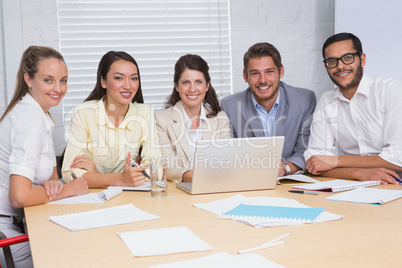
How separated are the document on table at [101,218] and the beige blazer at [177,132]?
2.78 ft

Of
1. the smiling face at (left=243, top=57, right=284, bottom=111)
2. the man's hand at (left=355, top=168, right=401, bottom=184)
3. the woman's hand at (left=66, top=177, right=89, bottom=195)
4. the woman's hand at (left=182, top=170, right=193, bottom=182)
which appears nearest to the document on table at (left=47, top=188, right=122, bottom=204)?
the woman's hand at (left=66, top=177, right=89, bottom=195)

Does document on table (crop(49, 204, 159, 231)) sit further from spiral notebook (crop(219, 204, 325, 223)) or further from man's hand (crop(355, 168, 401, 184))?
man's hand (crop(355, 168, 401, 184))

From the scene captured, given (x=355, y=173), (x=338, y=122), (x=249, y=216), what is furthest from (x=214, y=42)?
(x=249, y=216)

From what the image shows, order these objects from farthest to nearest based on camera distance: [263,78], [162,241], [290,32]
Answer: [290,32], [263,78], [162,241]

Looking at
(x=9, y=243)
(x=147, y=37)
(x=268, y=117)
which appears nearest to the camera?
(x=9, y=243)

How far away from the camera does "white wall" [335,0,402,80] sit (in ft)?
10.7

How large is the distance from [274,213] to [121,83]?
4.41ft

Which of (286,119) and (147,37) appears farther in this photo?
(147,37)

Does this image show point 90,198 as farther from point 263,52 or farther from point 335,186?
point 263,52

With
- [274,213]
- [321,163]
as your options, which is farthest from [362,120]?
[274,213]

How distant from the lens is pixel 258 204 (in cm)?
160

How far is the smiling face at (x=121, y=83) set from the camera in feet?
8.03

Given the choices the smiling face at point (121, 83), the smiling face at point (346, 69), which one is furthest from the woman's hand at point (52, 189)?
the smiling face at point (346, 69)

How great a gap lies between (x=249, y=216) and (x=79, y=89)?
227 cm
